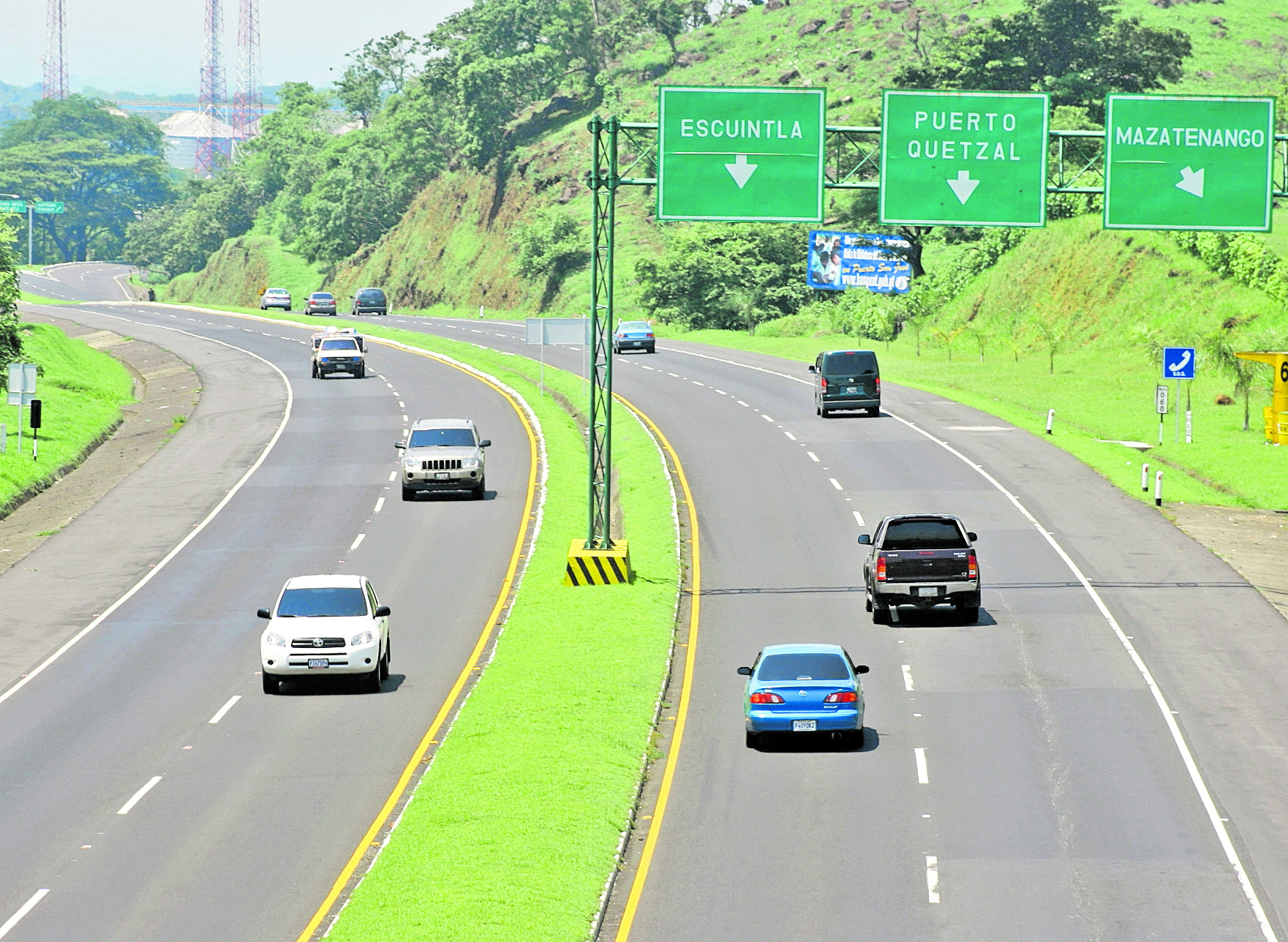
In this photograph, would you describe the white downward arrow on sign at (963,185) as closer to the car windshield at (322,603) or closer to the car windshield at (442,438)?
the car windshield at (322,603)

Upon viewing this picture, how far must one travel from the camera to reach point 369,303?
11788cm

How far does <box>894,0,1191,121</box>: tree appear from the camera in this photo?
105m

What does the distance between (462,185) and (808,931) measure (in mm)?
137383

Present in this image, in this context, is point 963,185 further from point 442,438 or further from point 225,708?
point 442,438

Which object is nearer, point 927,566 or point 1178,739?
point 1178,739

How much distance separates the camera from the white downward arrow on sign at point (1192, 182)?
106 feet

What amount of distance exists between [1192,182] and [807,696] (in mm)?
14177

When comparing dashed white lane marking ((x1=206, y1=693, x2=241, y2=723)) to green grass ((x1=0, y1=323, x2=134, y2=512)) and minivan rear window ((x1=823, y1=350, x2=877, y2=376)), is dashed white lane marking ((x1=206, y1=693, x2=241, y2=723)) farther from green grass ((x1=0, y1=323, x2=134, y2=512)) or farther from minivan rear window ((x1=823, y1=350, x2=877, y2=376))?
minivan rear window ((x1=823, y1=350, x2=877, y2=376))

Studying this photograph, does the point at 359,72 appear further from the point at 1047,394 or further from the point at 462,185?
the point at 1047,394

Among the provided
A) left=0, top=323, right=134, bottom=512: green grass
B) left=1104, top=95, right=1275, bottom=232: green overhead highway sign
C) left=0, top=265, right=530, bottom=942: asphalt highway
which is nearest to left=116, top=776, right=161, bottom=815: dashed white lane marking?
left=0, top=265, right=530, bottom=942: asphalt highway

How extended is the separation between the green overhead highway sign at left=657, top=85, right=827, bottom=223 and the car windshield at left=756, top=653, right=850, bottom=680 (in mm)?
10136

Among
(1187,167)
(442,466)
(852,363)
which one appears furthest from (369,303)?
(1187,167)

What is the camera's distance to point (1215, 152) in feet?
106

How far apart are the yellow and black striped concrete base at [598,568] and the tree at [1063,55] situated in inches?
2928
